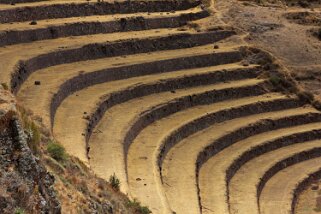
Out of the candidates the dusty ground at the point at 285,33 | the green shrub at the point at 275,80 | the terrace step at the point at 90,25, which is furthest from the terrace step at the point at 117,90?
the terrace step at the point at 90,25

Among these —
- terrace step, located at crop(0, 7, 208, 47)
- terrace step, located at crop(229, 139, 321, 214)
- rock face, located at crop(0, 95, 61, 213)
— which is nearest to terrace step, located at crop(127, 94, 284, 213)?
terrace step, located at crop(229, 139, 321, 214)

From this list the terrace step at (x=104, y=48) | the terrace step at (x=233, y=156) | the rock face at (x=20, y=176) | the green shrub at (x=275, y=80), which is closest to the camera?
the rock face at (x=20, y=176)

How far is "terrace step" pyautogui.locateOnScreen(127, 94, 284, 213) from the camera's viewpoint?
83.9 ft

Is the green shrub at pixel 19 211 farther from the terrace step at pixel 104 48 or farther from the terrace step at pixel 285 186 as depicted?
the terrace step at pixel 285 186

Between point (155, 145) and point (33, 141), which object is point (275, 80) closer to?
Result: point (155, 145)

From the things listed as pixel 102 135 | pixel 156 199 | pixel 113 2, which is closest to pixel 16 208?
pixel 156 199

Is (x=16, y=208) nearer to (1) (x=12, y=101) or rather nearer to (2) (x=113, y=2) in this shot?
(1) (x=12, y=101)

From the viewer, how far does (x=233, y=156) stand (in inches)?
1400

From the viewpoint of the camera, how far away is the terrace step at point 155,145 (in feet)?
83.9

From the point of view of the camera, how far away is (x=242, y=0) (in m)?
58.8

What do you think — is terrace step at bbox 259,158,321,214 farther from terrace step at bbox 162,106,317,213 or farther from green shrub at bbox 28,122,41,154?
green shrub at bbox 28,122,41,154

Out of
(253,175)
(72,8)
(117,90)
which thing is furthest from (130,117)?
(72,8)

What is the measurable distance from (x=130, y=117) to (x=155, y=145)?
2731mm

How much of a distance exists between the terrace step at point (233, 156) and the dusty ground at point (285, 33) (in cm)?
581
